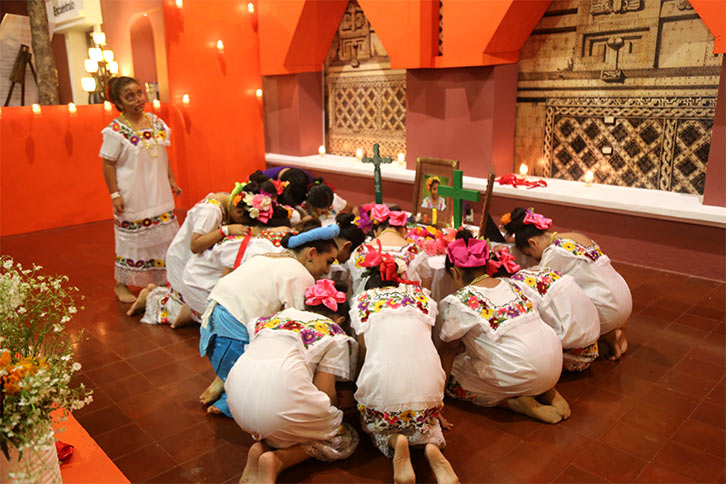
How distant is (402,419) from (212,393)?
1.15m

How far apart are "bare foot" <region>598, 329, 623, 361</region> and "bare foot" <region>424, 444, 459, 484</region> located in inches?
61.2

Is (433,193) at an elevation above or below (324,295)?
above

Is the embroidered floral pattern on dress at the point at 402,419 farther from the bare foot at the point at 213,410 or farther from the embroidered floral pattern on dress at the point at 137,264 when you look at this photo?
the embroidered floral pattern on dress at the point at 137,264

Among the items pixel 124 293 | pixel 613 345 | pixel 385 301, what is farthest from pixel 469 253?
pixel 124 293

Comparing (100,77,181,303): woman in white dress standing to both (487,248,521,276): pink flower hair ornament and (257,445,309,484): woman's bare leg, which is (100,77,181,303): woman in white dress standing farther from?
(487,248,521,276): pink flower hair ornament

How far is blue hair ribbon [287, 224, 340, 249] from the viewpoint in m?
2.89

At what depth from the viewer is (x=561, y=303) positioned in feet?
9.94

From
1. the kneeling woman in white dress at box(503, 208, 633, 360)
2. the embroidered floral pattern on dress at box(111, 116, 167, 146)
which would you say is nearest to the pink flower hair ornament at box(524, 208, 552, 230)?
A: the kneeling woman in white dress at box(503, 208, 633, 360)

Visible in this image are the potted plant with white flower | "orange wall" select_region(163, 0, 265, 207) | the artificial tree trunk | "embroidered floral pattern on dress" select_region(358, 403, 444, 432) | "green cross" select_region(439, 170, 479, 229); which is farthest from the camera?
the artificial tree trunk

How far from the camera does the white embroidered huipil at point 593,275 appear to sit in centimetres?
328

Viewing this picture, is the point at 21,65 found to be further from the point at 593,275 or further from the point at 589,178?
the point at 593,275

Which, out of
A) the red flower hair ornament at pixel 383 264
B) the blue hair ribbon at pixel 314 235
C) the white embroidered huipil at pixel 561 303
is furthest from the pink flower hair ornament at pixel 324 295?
the white embroidered huipil at pixel 561 303

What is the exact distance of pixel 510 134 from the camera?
237 inches

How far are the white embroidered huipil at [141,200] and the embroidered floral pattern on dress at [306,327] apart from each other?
2344 mm
